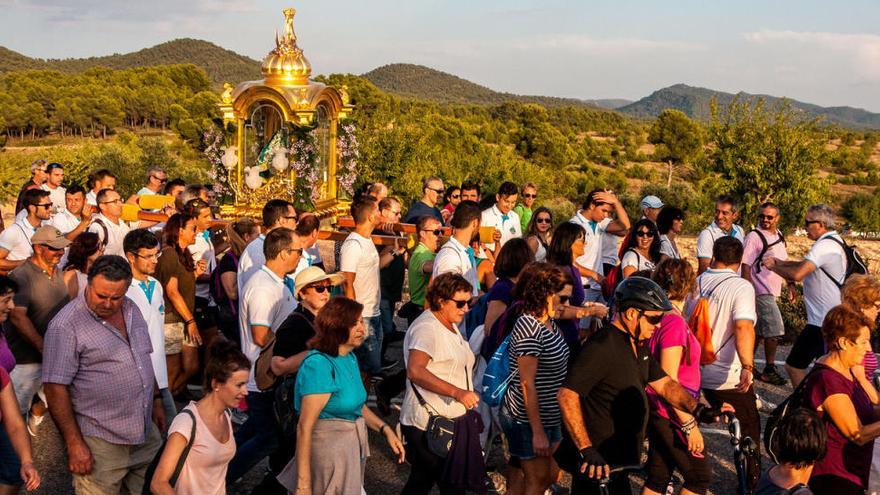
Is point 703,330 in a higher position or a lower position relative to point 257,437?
higher

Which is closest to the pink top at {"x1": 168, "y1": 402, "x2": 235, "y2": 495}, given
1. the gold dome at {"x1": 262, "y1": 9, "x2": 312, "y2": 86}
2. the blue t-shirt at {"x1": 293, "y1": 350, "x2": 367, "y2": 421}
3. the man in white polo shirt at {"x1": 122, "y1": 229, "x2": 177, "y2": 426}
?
the blue t-shirt at {"x1": 293, "y1": 350, "x2": 367, "y2": 421}

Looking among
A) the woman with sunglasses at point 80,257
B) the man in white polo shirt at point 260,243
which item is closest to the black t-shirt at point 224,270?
the man in white polo shirt at point 260,243

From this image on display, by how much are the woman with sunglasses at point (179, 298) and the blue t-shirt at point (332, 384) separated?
10.0 ft

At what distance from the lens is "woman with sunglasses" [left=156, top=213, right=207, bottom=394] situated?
729cm

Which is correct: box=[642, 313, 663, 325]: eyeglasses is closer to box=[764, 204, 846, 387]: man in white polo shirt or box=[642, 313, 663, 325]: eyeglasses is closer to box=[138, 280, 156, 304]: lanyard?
box=[138, 280, 156, 304]: lanyard

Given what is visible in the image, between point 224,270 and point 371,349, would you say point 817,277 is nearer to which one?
point 371,349

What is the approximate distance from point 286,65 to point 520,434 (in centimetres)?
810

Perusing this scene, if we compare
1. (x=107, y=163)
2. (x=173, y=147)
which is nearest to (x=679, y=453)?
(x=107, y=163)

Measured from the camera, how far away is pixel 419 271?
7730mm

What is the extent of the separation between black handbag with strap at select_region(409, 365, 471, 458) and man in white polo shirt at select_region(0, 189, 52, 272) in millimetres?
4925

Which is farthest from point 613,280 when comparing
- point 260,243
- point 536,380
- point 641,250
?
point 536,380

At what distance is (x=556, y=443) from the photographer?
5.13 metres

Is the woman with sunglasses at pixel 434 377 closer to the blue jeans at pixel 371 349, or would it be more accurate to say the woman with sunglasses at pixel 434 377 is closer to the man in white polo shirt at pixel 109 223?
the blue jeans at pixel 371 349

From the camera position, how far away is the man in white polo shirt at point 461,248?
700cm
